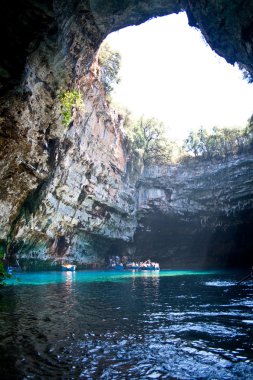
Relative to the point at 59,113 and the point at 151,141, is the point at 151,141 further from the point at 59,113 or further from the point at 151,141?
the point at 59,113

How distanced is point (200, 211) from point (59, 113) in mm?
26289

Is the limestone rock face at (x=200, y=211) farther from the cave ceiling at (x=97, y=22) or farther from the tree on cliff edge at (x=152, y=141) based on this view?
the cave ceiling at (x=97, y=22)

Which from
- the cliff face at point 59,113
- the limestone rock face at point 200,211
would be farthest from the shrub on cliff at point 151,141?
the cliff face at point 59,113

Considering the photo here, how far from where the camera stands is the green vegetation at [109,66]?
2750 centimetres

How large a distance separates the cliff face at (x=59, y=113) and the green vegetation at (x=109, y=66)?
2207 mm

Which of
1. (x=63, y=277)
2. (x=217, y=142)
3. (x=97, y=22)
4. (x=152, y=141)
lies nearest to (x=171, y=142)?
(x=152, y=141)

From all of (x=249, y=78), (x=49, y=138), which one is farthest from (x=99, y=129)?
(x=249, y=78)

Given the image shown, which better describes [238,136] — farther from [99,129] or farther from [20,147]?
[20,147]

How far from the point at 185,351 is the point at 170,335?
3.59 ft

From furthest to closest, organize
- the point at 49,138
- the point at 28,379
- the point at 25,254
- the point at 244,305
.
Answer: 1. the point at 25,254
2. the point at 49,138
3. the point at 244,305
4. the point at 28,379

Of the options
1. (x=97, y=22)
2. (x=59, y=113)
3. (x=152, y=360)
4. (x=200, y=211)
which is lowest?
(x=152, y=360)

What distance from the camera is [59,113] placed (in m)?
18.6

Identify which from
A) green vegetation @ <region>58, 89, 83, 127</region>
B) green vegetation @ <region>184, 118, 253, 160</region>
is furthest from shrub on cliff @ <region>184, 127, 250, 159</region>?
green vegetation @ <region>58, 89, 83, 127</region>

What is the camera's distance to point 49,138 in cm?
1917
